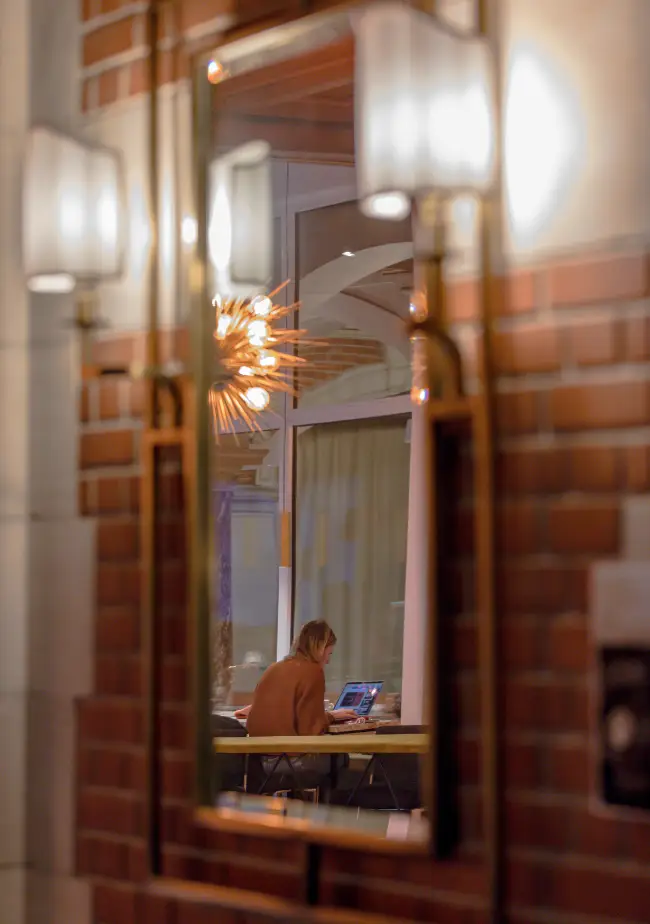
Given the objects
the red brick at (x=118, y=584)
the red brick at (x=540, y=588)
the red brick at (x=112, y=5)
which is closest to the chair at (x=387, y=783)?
the red brick at (x=540, y=588)

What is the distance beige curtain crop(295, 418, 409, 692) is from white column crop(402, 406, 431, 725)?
0.14 ft

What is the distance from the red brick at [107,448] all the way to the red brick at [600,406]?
2.39ft

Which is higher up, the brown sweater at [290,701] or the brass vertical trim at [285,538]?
the brass vertical trim at [285,538]

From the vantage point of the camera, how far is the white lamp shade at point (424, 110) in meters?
1.45

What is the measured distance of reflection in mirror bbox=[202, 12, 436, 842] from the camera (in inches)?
68.9

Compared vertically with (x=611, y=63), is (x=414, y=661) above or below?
below

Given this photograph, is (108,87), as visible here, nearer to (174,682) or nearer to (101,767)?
(174,682)

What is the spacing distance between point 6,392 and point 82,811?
2.23 ft

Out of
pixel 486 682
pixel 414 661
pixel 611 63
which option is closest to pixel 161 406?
pixel 414 661

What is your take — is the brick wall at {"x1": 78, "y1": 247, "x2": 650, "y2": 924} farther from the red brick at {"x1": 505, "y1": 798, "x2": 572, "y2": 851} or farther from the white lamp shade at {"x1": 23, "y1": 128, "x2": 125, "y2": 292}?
the white lamp shade at {"x1": 23, "y1": 128, "x2": 125, "y2": 292}

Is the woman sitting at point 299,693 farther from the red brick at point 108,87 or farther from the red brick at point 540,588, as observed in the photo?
the red brick at point 108,87

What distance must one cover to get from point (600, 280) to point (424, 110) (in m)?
0.29

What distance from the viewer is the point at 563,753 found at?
1.40m

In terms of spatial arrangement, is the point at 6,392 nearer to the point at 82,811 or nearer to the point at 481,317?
the point at 82,811
